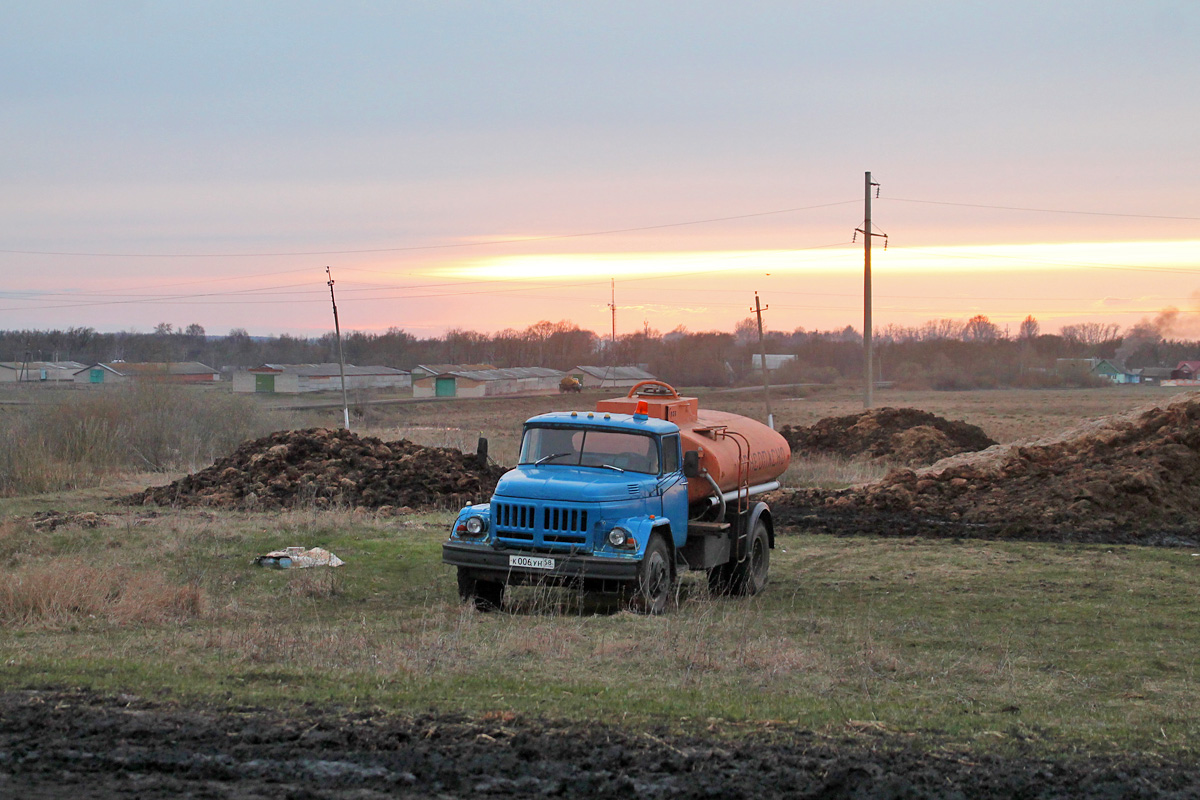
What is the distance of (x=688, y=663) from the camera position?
30.5 feet

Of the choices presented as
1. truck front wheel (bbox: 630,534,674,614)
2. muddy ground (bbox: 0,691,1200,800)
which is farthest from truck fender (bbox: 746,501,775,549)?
muddy ground (bbox: 0,691,1200,800)

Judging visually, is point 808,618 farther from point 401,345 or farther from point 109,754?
point 401,345

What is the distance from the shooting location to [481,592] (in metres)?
12.9

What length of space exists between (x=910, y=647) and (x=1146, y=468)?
16.1 m

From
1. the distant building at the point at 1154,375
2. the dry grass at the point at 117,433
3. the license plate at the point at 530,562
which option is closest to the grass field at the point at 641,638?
the license plate at the point at 530,562

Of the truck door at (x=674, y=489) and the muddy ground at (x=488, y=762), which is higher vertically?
the truck door at (x=674, y=489)

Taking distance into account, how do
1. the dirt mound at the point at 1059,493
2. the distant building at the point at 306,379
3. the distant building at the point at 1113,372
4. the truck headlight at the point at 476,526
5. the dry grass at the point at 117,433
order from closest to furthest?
the truck headlight at the point at 476,526, the dirt mound at the point at 1059,493, the dry grass at the point at 117,433, the distant building at the point at 306,379, the distant building at the point at 1113,372

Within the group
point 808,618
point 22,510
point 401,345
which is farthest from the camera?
point 401,345

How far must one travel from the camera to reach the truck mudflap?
11.8 metres

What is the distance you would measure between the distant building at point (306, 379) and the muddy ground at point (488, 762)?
98.5m

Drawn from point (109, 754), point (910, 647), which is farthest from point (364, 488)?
point (109, 754)

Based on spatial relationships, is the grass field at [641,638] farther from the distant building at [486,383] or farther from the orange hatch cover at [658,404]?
the distant building at [486,383]

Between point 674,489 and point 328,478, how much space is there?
15.4 metres

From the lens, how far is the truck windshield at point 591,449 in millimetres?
13078
